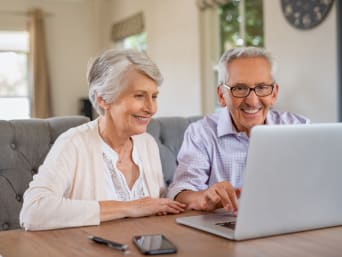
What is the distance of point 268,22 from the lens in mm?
4129

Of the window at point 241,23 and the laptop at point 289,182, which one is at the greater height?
the window at point 241,23

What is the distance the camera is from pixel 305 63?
375cm

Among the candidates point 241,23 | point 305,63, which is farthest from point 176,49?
point 305,63

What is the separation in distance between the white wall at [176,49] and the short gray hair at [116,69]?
358 cm

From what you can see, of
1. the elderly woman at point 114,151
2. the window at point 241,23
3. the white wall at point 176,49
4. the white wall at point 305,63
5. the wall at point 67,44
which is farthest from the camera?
the wall at point 67,44

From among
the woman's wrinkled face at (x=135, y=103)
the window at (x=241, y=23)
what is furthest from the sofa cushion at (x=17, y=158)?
the window at (x=241, y=23)

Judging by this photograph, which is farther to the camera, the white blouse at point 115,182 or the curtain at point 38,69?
the curtain at point 38,69

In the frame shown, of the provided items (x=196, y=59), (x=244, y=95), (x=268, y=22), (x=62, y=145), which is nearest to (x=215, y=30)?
(x=196, y=59)

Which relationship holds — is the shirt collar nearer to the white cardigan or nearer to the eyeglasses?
the eyeglasses

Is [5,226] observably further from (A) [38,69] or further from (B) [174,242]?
(A) [38,69]

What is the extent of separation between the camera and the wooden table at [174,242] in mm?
1012

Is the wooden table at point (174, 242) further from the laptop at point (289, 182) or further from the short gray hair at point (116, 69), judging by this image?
the short gray hair at point (116, 69)

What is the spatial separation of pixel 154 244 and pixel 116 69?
685 millimetres

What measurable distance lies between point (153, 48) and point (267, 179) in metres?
5.17
